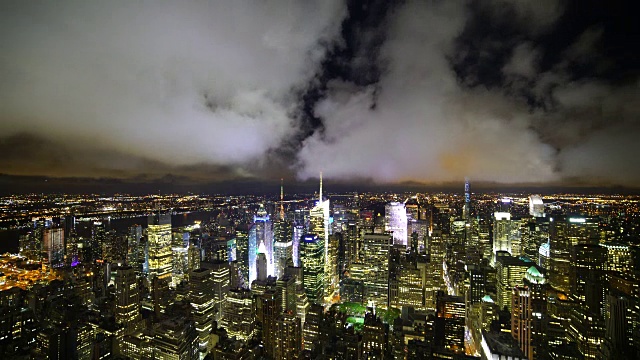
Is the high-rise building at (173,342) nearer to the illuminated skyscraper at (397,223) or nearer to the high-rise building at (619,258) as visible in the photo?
the illuminated skyscraper at (397,223)

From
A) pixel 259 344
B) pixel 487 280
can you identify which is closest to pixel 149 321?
pixel 259 344

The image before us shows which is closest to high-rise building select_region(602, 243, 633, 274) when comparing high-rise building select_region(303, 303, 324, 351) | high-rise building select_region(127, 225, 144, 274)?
high-rise building select_region(303, 303, 324, 351)

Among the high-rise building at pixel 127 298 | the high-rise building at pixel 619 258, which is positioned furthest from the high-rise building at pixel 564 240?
the high-rise building at pixel 127 298

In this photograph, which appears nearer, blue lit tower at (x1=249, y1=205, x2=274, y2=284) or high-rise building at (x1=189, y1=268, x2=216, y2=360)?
high-rise building at (x1=189, y1=268, x2=216, y2=360)

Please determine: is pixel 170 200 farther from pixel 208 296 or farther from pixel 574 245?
pixel 574 245

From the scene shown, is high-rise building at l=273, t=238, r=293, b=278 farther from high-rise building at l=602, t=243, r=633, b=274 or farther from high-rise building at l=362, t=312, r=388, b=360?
high-rise building at l=602, t=243, r=633, b=274

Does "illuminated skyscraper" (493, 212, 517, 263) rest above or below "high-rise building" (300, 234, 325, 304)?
above

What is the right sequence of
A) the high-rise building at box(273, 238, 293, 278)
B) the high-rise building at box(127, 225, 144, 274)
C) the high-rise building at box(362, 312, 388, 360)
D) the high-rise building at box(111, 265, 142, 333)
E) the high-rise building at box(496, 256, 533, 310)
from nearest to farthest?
1. the high-rise building at box(362, 312, 388, 360)
2. the high-rise building at box(111, 265, 142, 333)
3. the high-rise building at box(496, 256, 533, 310)
4. the high-rise building at box(127, 225, 144, 274)
5. the high-rise building at box(273, 238, 293, 278)
